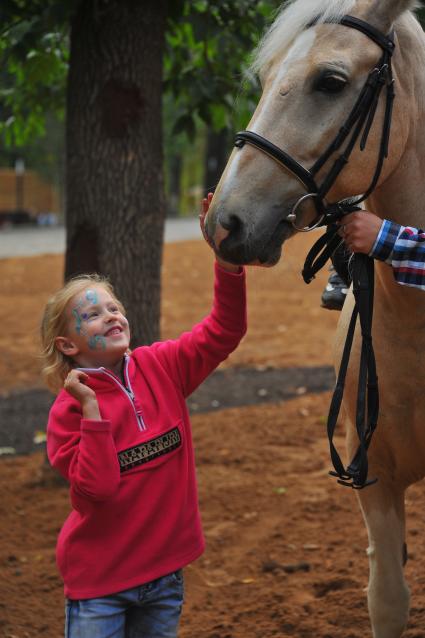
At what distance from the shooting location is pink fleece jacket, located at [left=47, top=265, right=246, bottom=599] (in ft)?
8.52

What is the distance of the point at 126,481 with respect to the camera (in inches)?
106

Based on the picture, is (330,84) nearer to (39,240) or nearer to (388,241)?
(388,241)

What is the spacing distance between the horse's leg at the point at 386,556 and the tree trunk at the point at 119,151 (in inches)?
107

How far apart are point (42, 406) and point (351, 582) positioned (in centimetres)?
430

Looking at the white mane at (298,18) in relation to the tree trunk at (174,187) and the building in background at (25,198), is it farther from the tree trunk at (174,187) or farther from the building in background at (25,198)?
the tree trunk at (174,187)

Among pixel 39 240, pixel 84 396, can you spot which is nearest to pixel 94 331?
pixel 84 396

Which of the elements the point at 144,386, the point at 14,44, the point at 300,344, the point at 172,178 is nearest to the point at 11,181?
the point at 172,178

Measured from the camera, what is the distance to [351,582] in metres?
4.27

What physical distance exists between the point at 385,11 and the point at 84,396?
4.64 ft

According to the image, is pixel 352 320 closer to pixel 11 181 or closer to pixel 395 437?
pixel 395 437

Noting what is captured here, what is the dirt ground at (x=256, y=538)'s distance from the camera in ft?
13.1

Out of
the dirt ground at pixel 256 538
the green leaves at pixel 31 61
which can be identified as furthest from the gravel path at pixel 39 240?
the dirt ground at pixel 256 538

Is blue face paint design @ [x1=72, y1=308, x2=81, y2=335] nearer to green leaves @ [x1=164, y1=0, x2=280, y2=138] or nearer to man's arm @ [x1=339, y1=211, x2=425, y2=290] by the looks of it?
man's arm @ [x1=339, y1=211, x2=425, y2=290]

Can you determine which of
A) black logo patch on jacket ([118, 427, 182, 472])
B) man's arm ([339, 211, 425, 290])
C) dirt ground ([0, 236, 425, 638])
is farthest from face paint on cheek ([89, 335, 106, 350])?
man's arm ([339, 211, 425, 290])
